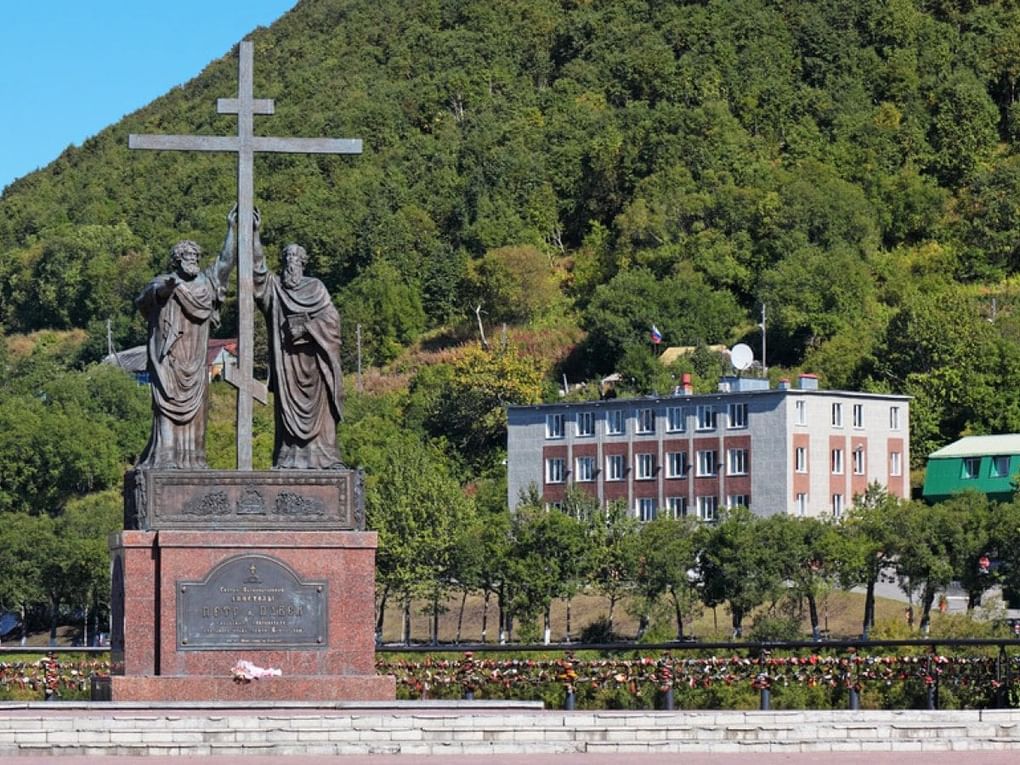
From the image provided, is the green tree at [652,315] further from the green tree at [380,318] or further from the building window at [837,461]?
the building window at [837,461]

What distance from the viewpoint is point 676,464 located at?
131 meters

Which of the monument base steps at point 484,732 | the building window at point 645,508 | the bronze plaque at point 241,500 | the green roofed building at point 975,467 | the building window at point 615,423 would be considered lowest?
the monument base steps at point 484,732

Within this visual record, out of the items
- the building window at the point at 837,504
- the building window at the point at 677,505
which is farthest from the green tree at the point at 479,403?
the building window at the point at 837,504

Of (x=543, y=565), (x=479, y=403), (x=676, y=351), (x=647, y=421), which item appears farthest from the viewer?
(x=676, y=351)

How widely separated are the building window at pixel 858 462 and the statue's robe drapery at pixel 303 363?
8929 centimetres

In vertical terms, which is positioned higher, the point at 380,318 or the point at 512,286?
the point at 512,286

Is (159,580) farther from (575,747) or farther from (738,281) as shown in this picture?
(738,281)

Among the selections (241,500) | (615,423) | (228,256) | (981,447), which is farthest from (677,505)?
(241,500)

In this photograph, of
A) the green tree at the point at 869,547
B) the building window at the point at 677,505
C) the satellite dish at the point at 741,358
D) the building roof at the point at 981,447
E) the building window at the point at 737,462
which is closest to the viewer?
the green tree at the point at 869,547

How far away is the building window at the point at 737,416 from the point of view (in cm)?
12781

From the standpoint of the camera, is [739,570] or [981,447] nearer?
[739,570]

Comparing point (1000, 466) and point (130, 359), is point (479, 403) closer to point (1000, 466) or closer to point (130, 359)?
point (1000, 466)

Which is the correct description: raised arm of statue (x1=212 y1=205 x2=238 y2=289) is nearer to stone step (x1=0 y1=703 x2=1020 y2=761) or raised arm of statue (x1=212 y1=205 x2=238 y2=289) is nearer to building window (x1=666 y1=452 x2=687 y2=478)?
stone step (x1=0 y1=703 x2=1020 y2=761)

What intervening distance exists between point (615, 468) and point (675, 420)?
14.9 ft
